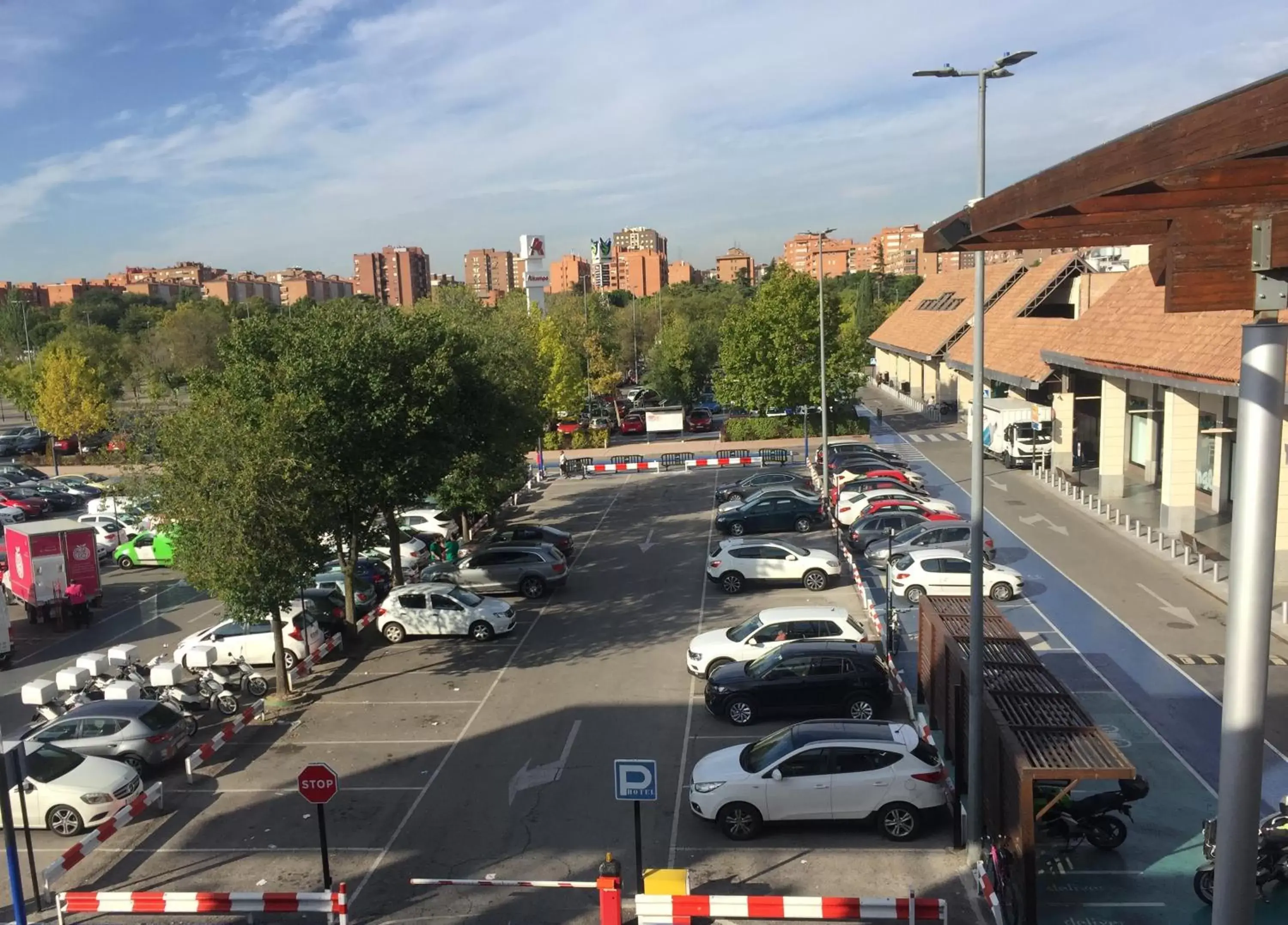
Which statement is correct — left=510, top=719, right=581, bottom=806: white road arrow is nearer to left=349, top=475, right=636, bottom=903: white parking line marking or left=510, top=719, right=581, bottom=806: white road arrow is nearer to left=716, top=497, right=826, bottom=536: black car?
left=349, top=475, right=636, bottom=903: white parking line marking

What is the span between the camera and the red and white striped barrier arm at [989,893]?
9953 mm

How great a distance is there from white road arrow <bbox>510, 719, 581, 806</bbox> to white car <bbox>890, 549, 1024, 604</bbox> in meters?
9.85

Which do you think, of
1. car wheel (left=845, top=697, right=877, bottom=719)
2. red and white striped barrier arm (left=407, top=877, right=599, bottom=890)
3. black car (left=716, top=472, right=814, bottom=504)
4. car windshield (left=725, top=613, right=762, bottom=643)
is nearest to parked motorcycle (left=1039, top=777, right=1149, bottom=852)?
car wheel (left=845, top=697, right=877, bottom=719)

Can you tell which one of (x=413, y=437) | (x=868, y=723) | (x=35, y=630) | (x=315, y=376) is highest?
(x=315, y=376)

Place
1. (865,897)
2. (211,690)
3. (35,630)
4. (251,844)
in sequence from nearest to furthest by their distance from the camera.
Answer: (865,897) < (251,844) < (211,690) < (35,630)

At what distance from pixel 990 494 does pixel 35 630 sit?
2864 cm

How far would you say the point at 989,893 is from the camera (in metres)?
10.3

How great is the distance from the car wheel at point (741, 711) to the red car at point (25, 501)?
33.2 metres

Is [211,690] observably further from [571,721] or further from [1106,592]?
[1106,592]

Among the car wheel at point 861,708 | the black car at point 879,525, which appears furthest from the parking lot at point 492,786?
the black car at point 879,525

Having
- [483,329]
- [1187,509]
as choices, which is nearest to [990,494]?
[1187,509]

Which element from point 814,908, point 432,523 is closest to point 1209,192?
point 814,908

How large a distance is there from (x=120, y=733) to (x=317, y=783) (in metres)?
6.26

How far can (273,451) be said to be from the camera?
56.2 feet
